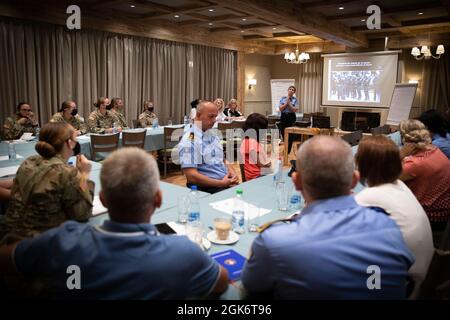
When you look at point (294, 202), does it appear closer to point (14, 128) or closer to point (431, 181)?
point (431, 181)

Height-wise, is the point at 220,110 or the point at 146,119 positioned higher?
the point at 220,110

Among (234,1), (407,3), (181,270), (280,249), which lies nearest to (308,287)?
(280,249)

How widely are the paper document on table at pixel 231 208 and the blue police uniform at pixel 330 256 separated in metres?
0.97

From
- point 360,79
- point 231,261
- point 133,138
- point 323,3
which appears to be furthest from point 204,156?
point 360,79

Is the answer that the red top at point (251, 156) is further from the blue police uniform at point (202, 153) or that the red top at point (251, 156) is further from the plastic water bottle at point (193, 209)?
the plastic water bottle at point (193, 209)

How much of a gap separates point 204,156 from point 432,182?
1759mm

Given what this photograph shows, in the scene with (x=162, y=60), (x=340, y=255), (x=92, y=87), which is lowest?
(x=340, y=255)

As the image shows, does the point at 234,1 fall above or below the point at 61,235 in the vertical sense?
above

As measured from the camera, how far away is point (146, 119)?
729 cm

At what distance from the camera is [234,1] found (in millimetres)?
4848

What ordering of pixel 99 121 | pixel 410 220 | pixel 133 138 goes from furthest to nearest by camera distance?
pixel 99 121 → pixel 133 138 → pixel 410 220

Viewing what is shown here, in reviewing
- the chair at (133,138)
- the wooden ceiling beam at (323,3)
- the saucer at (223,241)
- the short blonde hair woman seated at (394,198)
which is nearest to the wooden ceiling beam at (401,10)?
the wooden ceiling beam at (323,3)

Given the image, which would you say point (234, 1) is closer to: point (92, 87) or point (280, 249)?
point (92, 87)

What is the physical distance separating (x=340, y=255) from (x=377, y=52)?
9.33 m
